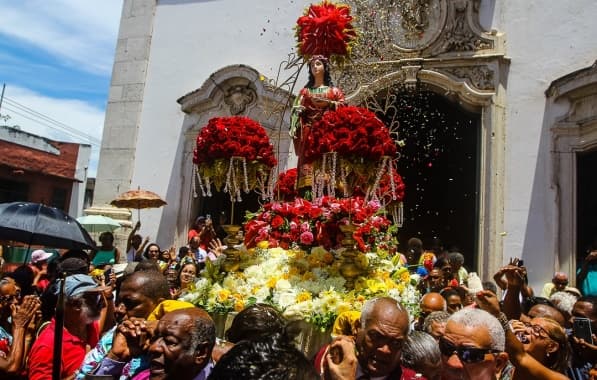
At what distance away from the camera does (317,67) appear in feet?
18.7

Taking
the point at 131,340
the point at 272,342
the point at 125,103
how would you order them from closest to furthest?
the point at 272,342, the point at 131,340, the point at 125,103

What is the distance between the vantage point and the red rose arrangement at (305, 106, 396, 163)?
4.39 meters

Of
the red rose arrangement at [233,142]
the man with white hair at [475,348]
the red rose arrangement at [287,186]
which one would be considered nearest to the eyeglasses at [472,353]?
the man with white hair at [475,348]

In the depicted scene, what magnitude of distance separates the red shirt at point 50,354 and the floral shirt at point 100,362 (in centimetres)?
21

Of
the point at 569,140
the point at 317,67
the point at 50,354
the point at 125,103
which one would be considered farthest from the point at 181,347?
the point at 125,103

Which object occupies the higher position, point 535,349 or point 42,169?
point 42,169

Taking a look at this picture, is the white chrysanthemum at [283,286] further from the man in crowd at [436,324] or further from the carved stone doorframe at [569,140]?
the carved stone doorframe at [569,140]

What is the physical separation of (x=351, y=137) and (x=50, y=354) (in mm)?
2638

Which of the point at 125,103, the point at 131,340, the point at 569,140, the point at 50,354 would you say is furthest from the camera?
the point at 125,103

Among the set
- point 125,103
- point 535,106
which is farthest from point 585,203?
point 125,103

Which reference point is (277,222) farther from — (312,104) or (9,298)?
(9,298)

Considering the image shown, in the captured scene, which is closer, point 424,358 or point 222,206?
point 424,358

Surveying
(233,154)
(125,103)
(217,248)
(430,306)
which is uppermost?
(125,103)

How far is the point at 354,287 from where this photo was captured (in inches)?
176
